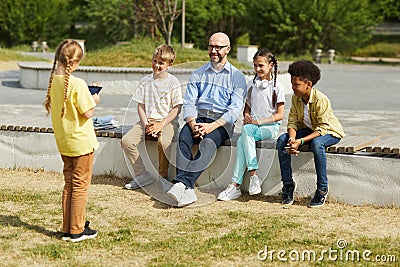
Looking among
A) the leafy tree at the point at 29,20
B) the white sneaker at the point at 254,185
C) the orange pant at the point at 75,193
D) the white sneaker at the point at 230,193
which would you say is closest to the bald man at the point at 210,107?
the white sneaker at the point at 230,193

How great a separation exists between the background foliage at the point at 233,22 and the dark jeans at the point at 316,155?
20.5 metres

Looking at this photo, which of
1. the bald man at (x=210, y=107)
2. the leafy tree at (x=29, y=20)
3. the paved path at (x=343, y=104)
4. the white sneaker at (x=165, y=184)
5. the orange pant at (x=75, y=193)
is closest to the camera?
the orange pant at (x=75, y=193)

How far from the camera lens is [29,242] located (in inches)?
195

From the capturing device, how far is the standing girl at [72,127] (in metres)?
4.91

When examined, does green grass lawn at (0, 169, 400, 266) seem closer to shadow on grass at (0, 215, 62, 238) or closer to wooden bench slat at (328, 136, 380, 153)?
shadow on grass at (0, 215, 62, 238)

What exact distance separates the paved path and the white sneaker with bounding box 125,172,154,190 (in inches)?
25.7

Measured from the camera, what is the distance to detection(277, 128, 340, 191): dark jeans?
5.88 m

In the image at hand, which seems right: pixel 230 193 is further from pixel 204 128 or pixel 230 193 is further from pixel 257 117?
pixel 257 117

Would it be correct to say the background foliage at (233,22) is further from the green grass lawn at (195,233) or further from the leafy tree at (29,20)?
the green grass lawn at (195,233)

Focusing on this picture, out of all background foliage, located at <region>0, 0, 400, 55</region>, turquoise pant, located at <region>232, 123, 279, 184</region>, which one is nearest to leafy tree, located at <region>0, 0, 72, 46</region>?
background foliage, located at <region>0, 0, 400, 55</region>

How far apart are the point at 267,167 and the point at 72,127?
1992 millimetres

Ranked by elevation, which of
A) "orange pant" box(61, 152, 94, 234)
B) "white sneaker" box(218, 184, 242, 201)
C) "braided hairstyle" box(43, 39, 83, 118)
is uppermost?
"braided hairstyle" box(43, 39, 83, 118)

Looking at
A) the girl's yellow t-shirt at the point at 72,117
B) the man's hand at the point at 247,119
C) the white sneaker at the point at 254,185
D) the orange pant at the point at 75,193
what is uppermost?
the girl's yellow t-shirt at the point at 72,117

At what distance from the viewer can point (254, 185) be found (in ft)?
20.4
